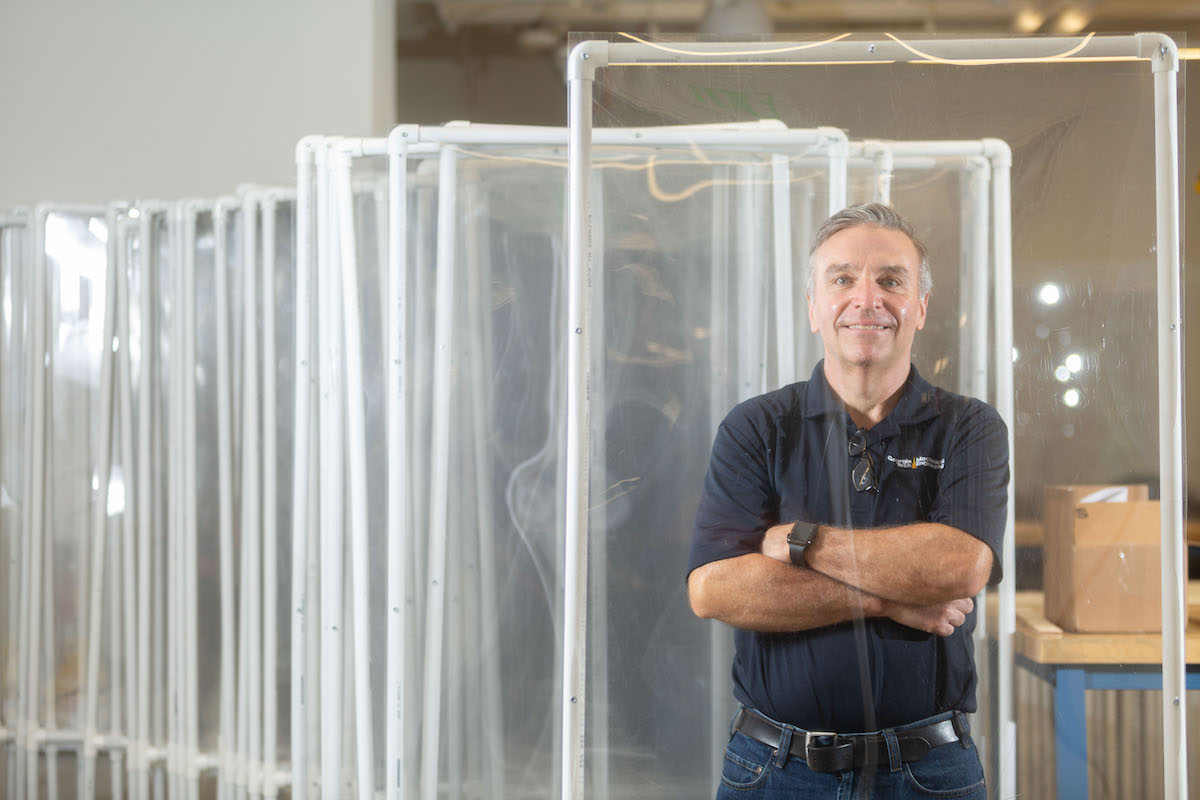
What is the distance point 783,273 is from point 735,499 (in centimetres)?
33

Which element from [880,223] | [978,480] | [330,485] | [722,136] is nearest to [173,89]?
[330,485]

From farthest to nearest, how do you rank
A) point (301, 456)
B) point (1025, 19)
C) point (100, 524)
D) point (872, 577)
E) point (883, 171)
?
1. point (1025, 19)
2. point (100, 524)
3. point (301, 456)
4. point (883, 171)
5. point (872, 577)

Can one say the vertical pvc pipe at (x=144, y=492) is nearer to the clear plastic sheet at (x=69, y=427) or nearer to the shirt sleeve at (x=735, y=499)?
the clear plastic sheet at (x=69, y=427)

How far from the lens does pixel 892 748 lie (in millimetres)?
1073

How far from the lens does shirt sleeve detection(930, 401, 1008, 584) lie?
3.52ft

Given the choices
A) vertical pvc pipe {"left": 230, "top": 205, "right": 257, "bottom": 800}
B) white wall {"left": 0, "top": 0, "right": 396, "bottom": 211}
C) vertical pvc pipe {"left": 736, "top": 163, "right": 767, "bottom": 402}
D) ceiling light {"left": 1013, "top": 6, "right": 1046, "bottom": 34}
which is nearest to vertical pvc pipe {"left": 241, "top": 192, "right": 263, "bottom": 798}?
vertical pvc pipe {"left": 230, "top": 205, "right": 257, "bottom": 800}

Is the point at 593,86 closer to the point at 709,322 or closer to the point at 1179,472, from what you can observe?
the point at 709,322

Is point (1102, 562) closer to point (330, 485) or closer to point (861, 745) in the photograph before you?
point (861, 745)

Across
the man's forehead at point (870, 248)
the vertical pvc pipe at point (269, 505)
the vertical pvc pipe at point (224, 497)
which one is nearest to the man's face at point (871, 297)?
the man's forehead at point (870, 248)

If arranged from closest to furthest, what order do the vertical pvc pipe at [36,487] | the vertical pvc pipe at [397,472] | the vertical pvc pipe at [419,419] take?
the vertical pvc pipe at [397,472] < the vertical pvc pipe at [419,419] < the vertical pvc pipe at [36,487]

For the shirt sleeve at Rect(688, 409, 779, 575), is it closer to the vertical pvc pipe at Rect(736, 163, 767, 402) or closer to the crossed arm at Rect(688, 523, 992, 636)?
the crossed arm at Rect(688, 523, 992, 636)

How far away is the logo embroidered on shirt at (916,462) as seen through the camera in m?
1.08

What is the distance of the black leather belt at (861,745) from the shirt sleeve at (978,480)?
20cm

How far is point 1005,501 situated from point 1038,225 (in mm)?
355
